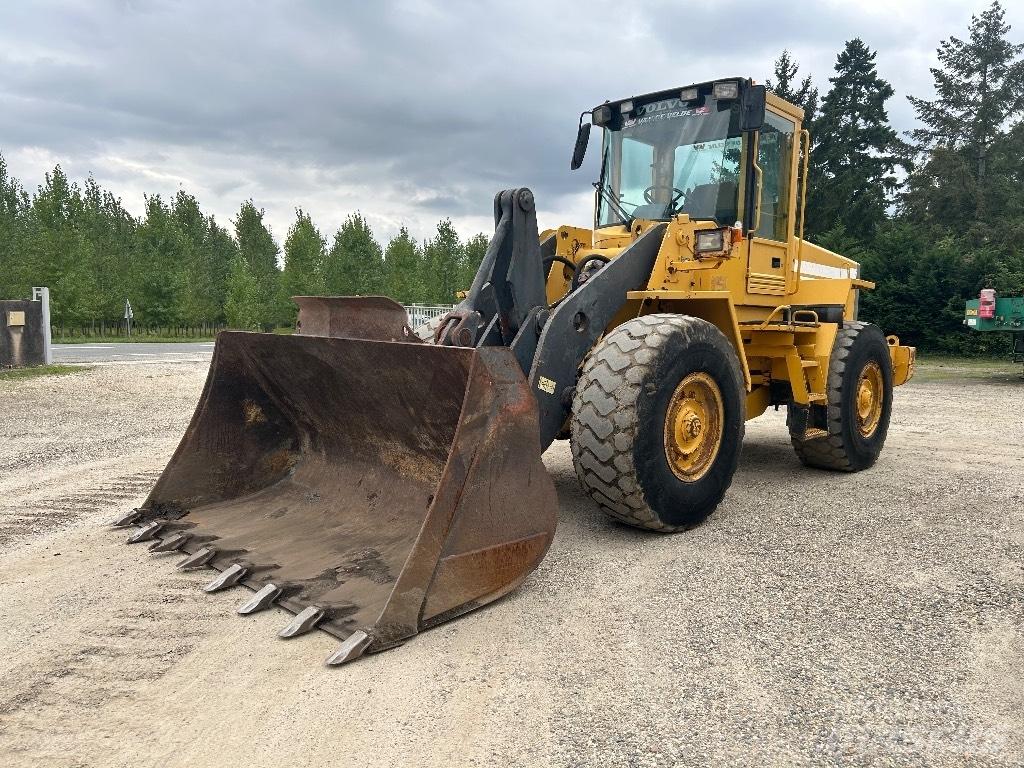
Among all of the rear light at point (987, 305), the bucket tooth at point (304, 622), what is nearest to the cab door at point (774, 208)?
the bucket tooth at point (304, 622)

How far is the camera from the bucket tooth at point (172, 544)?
3955mm

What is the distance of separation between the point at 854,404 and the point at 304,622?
16.3 feet

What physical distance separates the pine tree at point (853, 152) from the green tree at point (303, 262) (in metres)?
23.4

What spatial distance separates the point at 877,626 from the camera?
3.17m

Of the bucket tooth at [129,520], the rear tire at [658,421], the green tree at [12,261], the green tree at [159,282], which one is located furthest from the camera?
the green tree at [159,282]

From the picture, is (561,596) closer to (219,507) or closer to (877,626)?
(877,626)

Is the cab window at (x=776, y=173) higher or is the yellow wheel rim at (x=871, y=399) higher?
the cab window at (x=776, y=173)

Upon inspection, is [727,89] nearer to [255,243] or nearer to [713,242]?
[713,242]

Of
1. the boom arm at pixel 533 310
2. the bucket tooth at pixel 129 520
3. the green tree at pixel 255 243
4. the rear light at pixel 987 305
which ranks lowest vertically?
the bucket tooth at pixel 129 520

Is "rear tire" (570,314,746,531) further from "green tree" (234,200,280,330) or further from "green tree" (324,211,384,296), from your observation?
"green tree" (234,200,280,330)

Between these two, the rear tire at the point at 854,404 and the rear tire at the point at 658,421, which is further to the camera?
the rear tire at the point at 854,404

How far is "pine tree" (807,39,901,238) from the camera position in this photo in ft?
98.0

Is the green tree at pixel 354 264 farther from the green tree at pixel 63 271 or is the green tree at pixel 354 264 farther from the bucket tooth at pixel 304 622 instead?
the bucket tooth at pixel 304 622

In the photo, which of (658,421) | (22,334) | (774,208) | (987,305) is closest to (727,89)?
(774,208)
